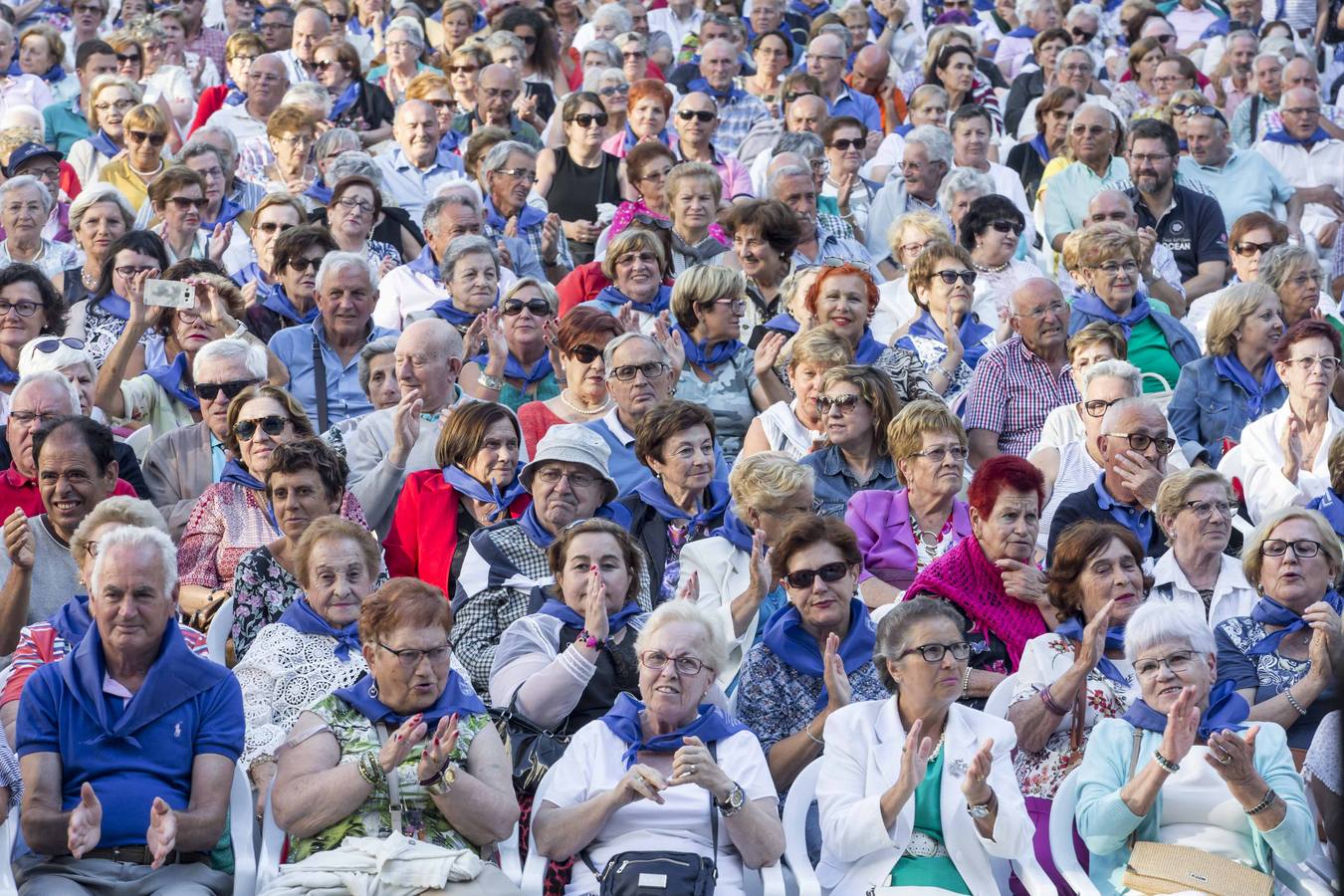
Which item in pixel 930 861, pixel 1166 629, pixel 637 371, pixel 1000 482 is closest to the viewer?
pixel 930 861

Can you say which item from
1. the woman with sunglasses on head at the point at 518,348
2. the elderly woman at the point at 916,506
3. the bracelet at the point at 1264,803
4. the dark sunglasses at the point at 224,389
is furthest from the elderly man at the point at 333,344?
the bracelet at the point at 1264,803

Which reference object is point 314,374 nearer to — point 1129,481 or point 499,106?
point 1129,481

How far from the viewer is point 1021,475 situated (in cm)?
643

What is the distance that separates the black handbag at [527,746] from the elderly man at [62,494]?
62.1 inches

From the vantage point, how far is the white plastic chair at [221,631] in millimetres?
6215

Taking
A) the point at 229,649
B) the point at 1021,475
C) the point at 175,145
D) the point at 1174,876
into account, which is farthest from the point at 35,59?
the point at 1174,876

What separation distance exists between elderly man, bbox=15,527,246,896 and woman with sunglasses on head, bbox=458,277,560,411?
10.2 ft

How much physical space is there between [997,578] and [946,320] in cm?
271

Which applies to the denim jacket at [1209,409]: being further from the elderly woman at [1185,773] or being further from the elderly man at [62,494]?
the elderly man at [62,494]

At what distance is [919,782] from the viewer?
5.31m

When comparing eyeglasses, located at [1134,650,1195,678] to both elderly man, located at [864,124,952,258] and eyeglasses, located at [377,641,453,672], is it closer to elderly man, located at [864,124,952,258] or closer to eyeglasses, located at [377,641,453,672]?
eyeglasses, located at [377,641,453,672]

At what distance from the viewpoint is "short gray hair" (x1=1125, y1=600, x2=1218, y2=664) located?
555 cm

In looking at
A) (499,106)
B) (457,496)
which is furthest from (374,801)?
(499,106)

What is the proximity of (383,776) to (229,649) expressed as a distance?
117 centimetres
